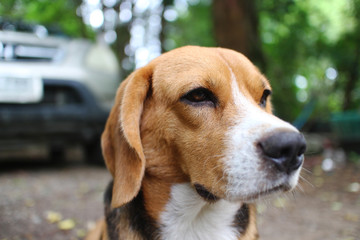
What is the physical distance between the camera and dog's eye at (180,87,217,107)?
1.96 m

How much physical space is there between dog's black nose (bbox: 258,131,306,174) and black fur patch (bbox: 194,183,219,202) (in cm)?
51

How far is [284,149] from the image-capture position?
1.54 metres

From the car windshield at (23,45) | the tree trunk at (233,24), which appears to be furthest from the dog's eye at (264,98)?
the tree trunk at (233,24)

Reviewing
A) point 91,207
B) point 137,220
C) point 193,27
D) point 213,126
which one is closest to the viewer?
point 213,126

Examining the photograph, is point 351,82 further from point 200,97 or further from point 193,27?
point 193,27

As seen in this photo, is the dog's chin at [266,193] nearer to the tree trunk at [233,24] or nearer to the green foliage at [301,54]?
the tree trunk at [233,24]

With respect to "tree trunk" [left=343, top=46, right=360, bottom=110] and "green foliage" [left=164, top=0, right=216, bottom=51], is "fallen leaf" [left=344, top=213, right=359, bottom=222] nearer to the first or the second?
"tree trunk" [left=343, top=46, right=360, bottom=110]

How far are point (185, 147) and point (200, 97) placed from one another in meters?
0.32

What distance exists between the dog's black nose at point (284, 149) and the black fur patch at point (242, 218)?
73 centimetres

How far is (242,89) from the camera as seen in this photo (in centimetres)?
205

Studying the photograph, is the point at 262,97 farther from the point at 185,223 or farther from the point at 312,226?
the point at 312,226

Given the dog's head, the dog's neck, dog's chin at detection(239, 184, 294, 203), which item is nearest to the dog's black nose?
the dog's head

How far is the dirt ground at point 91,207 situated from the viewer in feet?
11.2

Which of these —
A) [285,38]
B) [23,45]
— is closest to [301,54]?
[285,38]
